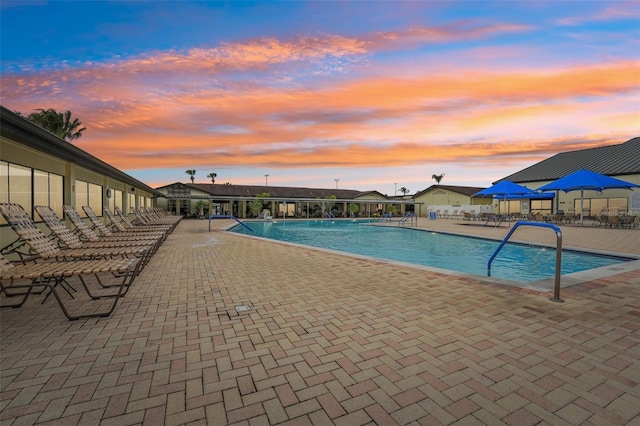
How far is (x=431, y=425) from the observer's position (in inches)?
67.9

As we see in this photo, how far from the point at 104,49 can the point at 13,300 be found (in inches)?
328

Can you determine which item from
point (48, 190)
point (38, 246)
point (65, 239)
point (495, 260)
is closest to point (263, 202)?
point (48, 190)

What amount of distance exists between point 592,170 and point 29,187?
33.8 metres

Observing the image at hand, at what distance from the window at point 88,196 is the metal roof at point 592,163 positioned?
105 feet

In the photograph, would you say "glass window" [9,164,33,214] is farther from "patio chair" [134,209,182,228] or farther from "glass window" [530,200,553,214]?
"glass window" [530,200,553,214]

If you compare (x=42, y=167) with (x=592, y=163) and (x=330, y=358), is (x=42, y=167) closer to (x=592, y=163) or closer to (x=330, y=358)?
(x=330, y=358)

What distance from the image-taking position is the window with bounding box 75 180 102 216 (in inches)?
392

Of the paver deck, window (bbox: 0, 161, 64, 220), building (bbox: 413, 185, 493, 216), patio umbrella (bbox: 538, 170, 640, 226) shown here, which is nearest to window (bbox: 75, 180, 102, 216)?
window (bbox: 0, 161, 64, 220)

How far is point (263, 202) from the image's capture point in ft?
114

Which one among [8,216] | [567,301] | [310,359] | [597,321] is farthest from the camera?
[8,216]

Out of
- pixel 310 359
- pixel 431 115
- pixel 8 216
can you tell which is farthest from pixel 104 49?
pixel 431 115

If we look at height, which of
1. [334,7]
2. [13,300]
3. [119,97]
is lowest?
[13,300]

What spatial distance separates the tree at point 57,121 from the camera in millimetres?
32531

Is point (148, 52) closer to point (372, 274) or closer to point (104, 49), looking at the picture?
point (104, 49)
